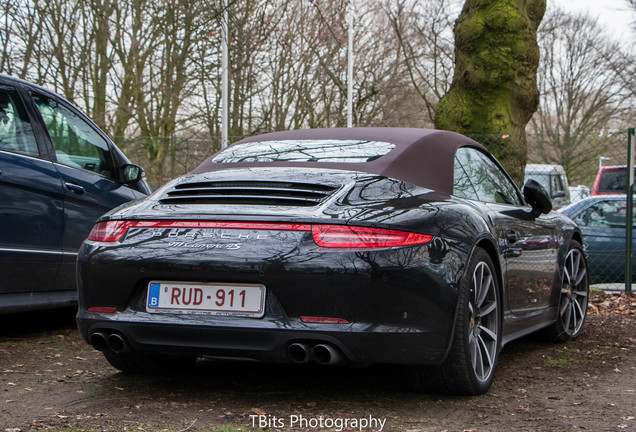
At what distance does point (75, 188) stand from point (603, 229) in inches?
316

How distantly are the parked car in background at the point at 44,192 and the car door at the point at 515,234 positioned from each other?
272 centimetres

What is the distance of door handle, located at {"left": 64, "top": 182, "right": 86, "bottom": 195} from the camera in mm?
5672

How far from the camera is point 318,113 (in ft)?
90.4

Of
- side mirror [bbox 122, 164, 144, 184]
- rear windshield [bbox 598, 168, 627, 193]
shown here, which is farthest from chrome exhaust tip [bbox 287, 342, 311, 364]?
rear windshield [bbox 598, 168, 627, 193]

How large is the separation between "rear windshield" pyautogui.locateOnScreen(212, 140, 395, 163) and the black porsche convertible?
21 mm

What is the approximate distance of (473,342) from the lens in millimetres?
3902

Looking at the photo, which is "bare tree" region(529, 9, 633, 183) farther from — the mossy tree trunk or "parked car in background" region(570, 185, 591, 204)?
the mossy tree trunk

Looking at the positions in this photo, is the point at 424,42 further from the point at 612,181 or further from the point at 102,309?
the point at 102,309

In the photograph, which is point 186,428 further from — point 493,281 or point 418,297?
point 493,281

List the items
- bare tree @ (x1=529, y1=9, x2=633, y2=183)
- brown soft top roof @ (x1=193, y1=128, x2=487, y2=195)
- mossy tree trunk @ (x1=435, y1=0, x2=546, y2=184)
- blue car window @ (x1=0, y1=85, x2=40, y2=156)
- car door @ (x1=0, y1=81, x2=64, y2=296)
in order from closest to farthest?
brown soft top roof @ (x1=193, y1=128, x2=487, y2=195), car door @ (x1=0, y1=81, x2=64, y2=296), blue car window @ (x1=0, y1=85, x2=40, y2=156), mossy tree trunk @ (x1=435, y1=0, x2=546, y2=184), bare tree @ (x1=529, y1=9, x2=633, y2=183)

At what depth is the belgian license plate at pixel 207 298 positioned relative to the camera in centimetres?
348

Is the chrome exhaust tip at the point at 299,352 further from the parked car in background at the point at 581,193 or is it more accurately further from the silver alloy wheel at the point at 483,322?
the parked car in background at the point at 581,193

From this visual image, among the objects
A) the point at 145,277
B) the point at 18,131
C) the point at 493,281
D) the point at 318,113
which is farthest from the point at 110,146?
the point at 318,113

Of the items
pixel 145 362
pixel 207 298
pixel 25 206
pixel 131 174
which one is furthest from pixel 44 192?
pixel 207 298
